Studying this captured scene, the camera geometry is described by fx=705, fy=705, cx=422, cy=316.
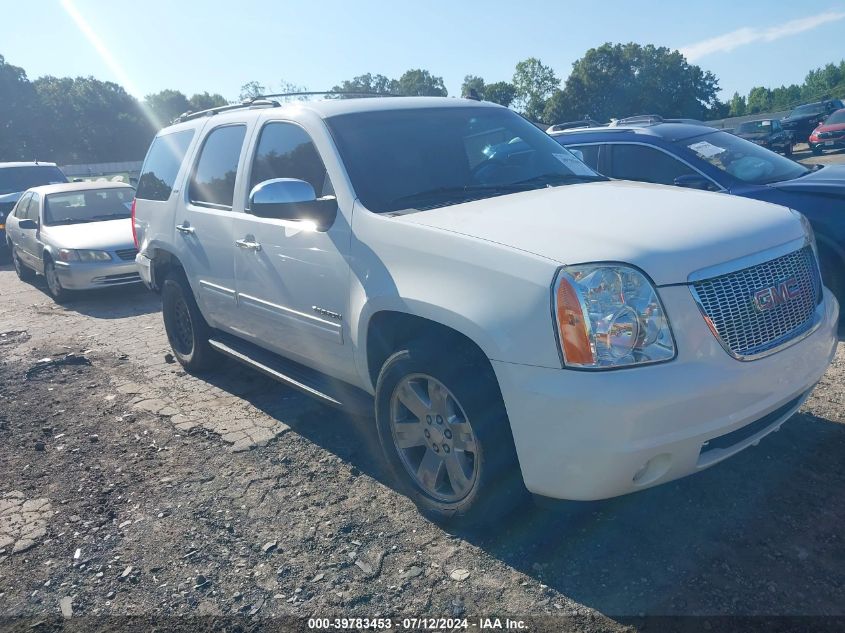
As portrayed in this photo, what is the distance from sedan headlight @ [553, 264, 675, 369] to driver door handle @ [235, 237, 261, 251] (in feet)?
7.28

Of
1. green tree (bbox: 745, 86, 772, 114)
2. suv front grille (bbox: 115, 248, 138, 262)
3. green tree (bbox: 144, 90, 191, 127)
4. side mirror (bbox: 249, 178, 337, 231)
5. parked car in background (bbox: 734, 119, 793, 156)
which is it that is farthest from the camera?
green tree (bbox: 144, 90, 191, 127)

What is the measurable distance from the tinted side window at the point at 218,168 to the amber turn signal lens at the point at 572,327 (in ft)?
8.99

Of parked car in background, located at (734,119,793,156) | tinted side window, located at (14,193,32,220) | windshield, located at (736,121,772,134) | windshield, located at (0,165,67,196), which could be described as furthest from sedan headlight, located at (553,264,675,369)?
windshield, located at (736,121,772,134)

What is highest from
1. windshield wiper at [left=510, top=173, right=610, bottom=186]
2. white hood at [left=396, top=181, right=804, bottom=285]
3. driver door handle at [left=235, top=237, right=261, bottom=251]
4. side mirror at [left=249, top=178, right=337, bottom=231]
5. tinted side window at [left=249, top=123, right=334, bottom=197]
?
tinted side window at [left=249, top=123, right=334, bottom=197]

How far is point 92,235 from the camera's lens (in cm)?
991

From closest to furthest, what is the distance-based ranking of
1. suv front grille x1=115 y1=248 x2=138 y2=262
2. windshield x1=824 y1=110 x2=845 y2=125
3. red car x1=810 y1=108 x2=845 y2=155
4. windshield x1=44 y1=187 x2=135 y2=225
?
suv front grille x1=115 y1=248 x2=138 y2=262 → windshield x1=44 y1=187 x2=135 y2=225 → red car x1=810 y1=108 x2=845 y2=155 → windshield x1=824 y1=110 x2=845 y2=125

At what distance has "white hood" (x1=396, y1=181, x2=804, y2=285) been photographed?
105 inches

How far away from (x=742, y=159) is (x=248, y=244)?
14.7 feet

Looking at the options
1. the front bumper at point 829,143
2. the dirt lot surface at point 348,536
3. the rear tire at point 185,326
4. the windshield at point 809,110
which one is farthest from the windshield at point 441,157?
the windshield at point 809,110

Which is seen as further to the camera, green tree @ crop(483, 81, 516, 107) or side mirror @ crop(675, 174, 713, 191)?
green tree @ crop(483, 81, 516, 107)

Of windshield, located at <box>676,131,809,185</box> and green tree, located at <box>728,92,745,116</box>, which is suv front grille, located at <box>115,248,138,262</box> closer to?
windshield, located at <box>676,131,809,185</box>

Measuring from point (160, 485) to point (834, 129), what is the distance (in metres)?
25.1

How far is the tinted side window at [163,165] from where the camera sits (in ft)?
18.1

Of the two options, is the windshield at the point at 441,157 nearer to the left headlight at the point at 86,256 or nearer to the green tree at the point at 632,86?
the left headlight at the point at 86,256
